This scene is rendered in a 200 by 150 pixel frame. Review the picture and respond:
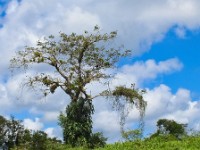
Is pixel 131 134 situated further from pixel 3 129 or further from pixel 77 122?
pixel 3 129

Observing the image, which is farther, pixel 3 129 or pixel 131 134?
pixel 3 129

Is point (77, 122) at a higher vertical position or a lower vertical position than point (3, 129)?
lower

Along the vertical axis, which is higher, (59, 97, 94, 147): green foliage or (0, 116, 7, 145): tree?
(0, 116, 7, 145): tree

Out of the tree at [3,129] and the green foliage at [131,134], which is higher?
the tree at [3,129]

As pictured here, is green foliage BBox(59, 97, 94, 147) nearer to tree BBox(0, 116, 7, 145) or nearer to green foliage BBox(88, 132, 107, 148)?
green foliage BBox(88, 132, 107, 148)

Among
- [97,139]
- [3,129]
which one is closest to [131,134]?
[97,139]

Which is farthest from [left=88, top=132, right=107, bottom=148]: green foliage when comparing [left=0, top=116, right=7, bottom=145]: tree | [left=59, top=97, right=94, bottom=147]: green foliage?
[left=0, top=116, right=7, bottom=145]: tree

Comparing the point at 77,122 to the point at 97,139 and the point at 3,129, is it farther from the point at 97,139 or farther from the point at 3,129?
the point at 3,129

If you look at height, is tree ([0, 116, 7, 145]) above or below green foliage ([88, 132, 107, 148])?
above

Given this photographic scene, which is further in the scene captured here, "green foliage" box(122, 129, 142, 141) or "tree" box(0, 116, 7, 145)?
"tree" box(0, 116, 7, 145)

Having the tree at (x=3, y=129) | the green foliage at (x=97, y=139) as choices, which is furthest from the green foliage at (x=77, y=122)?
the tree at (x=3, y=129)

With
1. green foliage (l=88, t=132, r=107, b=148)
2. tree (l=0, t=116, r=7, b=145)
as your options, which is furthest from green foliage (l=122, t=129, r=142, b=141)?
tree (l=0, t=116, r=7, b=145)

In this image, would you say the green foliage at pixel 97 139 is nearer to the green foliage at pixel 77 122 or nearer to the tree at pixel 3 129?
the green foliage at pixel 77 122

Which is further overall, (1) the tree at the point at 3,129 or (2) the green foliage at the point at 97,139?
(1) the tree at the point at 3,129
